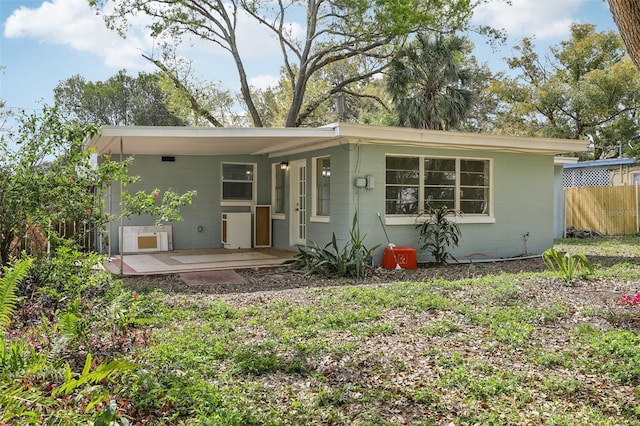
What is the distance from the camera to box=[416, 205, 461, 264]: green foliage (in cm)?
950

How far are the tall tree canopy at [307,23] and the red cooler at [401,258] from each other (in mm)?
10741

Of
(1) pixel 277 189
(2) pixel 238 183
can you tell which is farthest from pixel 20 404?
(2) pixel 238 183

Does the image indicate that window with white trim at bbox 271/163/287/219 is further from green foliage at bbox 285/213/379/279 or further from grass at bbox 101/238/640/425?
grass at bbox 101/238/640/425

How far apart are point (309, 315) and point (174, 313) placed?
1.34m

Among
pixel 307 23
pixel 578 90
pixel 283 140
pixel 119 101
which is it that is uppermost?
pixel 307 23

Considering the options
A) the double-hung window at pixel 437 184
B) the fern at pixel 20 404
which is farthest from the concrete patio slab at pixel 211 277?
the fern at pixel 20 404

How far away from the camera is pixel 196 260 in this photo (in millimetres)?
9727

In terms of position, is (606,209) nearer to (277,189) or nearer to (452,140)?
(452,140)

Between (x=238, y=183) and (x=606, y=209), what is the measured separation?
38.1ft

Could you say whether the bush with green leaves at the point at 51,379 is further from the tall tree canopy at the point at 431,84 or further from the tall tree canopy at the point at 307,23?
the tall tree canopy at the point at 307,23

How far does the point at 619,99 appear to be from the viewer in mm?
20734

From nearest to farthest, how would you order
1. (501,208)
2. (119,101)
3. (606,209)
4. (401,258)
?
(401,258) → (501,208) → (606,209) → (119,101)

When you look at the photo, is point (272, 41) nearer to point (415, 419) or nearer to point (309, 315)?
point (309, 315)

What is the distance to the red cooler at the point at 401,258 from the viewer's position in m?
8.87
